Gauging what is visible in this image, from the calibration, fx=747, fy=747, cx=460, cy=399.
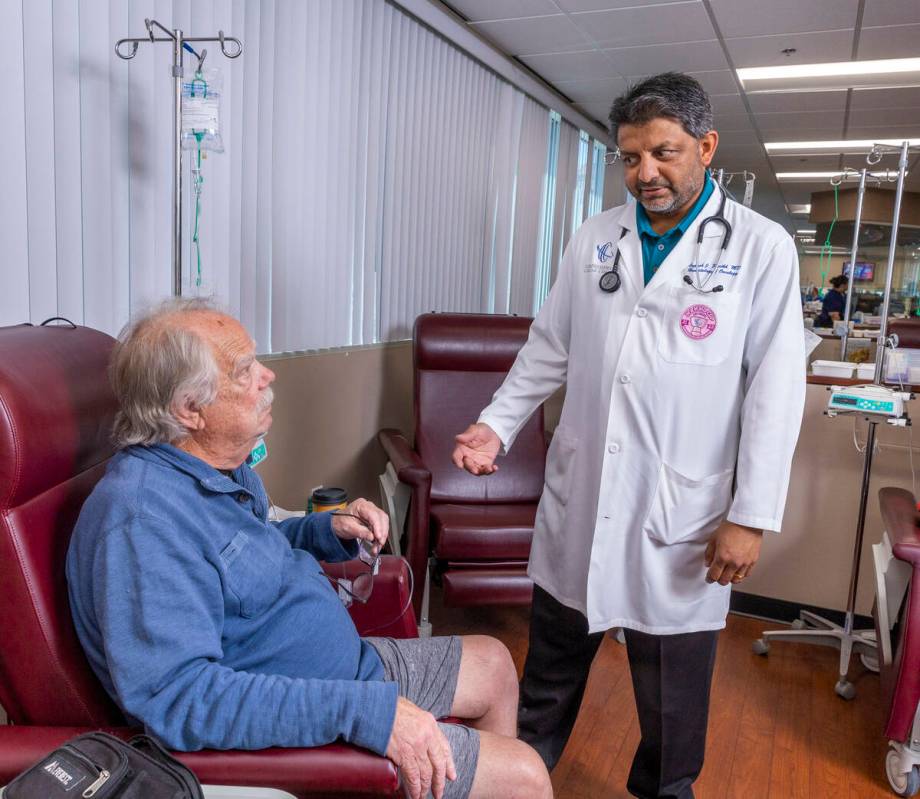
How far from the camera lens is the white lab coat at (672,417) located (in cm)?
135

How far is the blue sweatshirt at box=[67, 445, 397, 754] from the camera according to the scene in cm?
93

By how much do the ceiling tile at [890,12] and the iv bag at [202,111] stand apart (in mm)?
2576

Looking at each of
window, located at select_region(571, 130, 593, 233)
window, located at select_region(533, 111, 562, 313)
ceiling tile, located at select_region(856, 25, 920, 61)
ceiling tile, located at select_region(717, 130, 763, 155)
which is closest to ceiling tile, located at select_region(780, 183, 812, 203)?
ceiling tile, located at select_region(717, 130, 763, 155)

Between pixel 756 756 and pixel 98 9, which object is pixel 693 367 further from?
pixel 98 9

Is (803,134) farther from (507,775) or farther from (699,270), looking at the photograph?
(507,775)

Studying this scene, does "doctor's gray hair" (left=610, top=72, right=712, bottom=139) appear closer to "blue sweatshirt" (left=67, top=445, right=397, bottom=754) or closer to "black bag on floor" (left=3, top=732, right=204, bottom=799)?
"blue sweatshirt" (left=67, top=445, right=397, bottom=754)

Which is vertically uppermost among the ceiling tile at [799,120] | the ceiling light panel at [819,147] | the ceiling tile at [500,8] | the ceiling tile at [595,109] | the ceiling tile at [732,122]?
the ceiling light panel at [819,147]

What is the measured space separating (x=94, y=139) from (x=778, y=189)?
Result: 793 centimetres

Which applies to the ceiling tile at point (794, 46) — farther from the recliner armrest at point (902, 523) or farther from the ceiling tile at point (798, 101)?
the recliner armrest at point (902, 523)

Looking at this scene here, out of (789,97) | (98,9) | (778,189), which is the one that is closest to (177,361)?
(98,9)

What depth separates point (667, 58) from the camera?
3746 millimetres

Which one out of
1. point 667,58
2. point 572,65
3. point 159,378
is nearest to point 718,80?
point 667,58

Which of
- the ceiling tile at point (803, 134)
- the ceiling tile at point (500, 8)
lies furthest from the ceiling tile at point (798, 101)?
the ceiling tile at point (500, 8)

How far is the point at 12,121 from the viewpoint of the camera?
1.51m
